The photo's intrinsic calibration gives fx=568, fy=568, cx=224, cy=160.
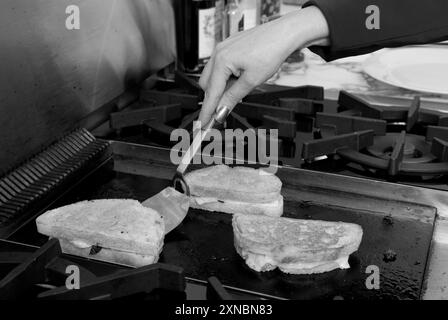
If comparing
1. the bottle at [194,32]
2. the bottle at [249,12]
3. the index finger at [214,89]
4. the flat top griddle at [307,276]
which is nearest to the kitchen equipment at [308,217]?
the flat top griddle at [307,276]

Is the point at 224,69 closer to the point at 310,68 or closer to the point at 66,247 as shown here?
the point at 66,247

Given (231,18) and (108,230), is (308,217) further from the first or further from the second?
(231,18)

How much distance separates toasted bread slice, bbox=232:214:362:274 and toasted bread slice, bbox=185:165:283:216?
0.10m

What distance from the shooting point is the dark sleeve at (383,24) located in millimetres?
1094

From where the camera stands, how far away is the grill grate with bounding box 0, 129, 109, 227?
3.65 ft

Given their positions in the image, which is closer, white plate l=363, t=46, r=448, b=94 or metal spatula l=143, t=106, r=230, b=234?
metal spatula l=143, t=106, r=230, b=234

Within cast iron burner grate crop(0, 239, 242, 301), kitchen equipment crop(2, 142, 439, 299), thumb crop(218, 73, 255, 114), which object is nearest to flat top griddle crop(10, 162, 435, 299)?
kitchen equipment crop(2, 142, 439, 299)

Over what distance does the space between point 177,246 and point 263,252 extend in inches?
6.7

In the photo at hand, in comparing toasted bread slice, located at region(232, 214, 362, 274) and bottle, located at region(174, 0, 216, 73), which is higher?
bottle, located at region(174, 0, 216, 73)

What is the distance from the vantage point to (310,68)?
6.75 ft

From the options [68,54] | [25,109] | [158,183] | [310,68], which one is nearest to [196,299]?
[158,183]

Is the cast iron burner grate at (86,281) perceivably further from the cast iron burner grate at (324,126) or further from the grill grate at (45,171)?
the cast iron burner grate at (324,126)

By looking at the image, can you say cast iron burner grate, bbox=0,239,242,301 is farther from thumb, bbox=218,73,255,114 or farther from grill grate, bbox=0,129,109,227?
thumb, bbox=218,73,255,114

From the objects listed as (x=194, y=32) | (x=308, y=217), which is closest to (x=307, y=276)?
A: (x=308, y=217)
